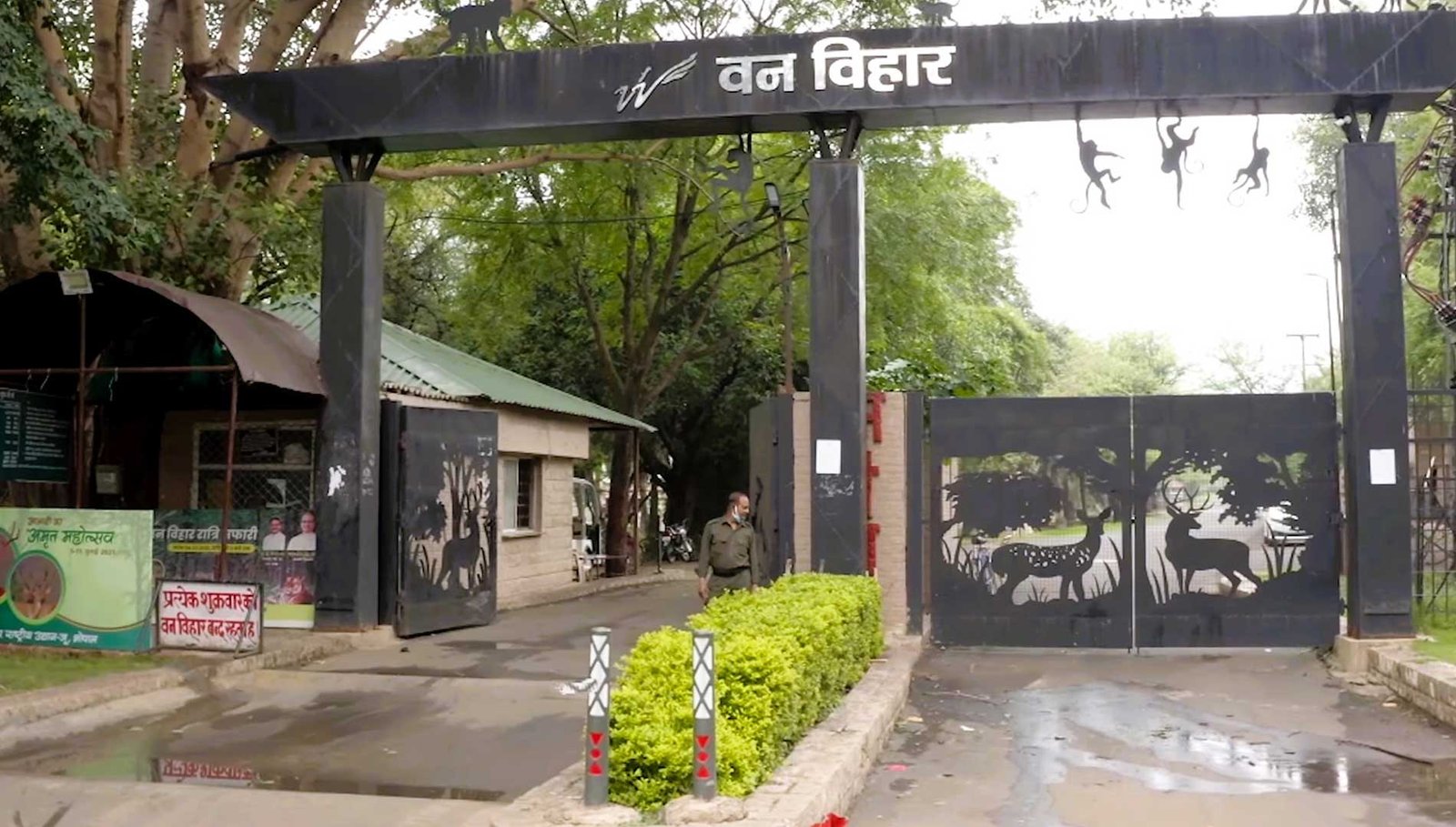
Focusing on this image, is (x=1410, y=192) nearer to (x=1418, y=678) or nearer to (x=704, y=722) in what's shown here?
(x=1418, y=678)

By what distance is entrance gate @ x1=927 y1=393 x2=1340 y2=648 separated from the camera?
1328cm

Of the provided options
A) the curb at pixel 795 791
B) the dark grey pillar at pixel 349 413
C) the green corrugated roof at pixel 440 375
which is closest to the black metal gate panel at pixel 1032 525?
the curb at pixel 795 791

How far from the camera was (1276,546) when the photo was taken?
523 inches

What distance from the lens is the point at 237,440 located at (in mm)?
16344

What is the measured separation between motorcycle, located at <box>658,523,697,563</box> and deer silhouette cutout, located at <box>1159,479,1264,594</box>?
23923 mm

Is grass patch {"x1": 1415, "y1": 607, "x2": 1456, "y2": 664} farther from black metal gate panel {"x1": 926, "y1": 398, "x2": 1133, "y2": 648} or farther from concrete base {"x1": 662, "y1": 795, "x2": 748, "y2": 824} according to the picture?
concrete base {"x1": 662, "y1": 795, "x2": 748, "y2": 824}

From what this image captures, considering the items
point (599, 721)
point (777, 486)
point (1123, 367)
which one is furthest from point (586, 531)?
point (1123, 367)

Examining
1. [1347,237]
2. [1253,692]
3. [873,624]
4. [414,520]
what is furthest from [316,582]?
[1347,237]

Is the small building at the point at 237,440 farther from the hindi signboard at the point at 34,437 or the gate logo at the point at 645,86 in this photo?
the gate logo at the point at 645,86

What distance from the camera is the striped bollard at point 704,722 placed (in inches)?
240

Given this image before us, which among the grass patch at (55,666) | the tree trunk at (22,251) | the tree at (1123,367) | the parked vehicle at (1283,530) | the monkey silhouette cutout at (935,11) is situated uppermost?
the tree at (1123,367)

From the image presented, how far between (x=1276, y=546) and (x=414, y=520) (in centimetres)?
886

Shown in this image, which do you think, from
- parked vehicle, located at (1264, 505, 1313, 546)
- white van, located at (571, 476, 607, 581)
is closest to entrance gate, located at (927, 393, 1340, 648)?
parked vehicle, located at (1264, 505, 1313, 546)

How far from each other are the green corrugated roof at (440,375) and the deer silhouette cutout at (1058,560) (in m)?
8.12
